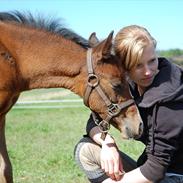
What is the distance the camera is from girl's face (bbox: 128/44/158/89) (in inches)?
136

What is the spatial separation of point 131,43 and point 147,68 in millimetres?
235

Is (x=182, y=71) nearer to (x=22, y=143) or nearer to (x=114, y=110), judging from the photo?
(x=114, y=110)

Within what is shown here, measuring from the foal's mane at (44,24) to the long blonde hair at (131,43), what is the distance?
0.74 meters

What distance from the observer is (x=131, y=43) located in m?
3.49

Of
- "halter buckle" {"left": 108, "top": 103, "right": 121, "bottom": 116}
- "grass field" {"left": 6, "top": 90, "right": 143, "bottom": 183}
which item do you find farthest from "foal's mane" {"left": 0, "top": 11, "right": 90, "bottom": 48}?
"grass field" {"left": 6, "top": 90, "right": 143, "bottom": 183}

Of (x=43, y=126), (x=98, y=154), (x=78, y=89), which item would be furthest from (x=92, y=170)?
(x=43, y=126)

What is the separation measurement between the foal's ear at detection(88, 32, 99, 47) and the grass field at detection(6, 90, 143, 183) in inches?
85.8

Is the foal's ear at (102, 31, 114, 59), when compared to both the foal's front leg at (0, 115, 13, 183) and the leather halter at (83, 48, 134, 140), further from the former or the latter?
the foal's front leg at (0, 115, 13, 183)

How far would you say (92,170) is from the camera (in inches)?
161

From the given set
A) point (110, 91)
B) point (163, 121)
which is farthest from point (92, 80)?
point (163, 121)

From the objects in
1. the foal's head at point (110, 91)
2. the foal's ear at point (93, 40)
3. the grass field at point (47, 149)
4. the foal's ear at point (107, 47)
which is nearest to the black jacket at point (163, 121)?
the foal's head at point (110, 91)

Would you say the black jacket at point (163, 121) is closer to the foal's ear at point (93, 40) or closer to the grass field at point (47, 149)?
the foal's ear at point (93, 40)

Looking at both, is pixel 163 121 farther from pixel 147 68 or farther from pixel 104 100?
pixel 104 100

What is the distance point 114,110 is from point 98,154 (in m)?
0.43
